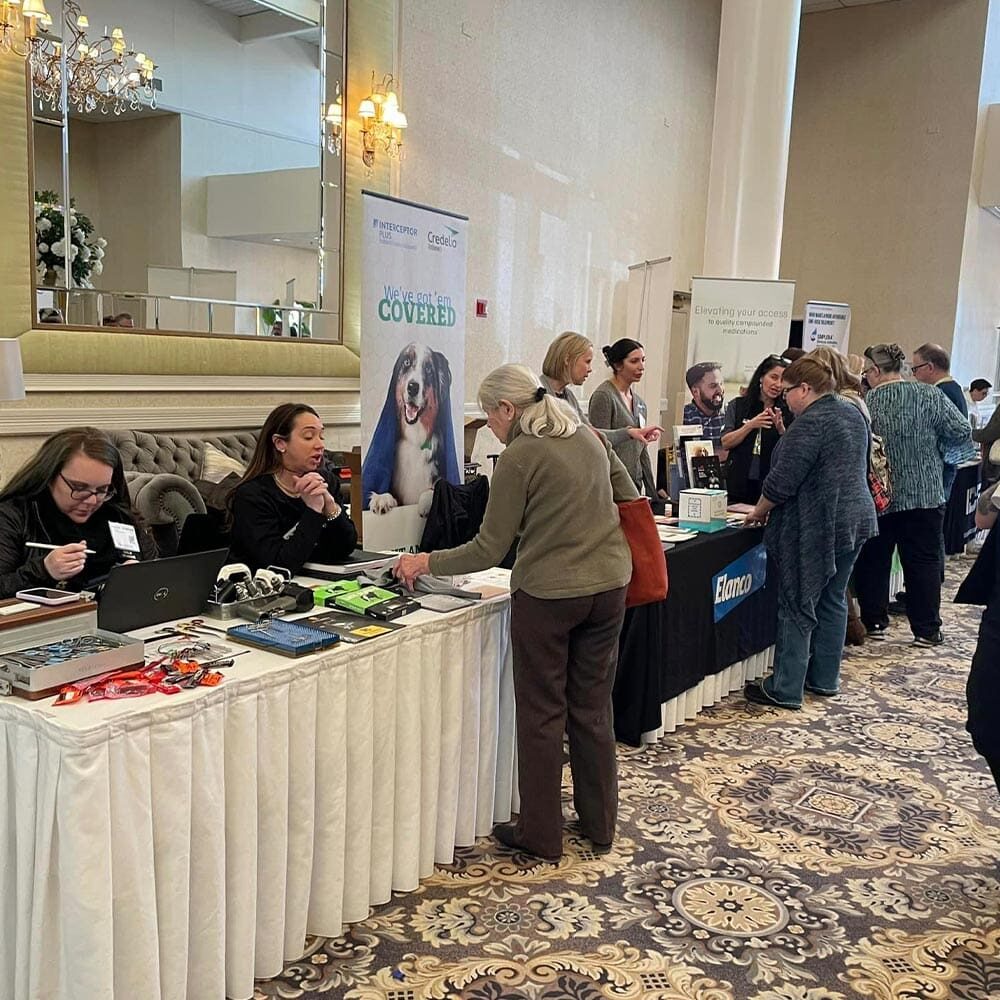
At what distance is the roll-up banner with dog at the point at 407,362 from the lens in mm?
2941

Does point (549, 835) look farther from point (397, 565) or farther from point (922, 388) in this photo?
point (922, 388)

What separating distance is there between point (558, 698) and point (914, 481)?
11.0ft

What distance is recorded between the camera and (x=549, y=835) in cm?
279

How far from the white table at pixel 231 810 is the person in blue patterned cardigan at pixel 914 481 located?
340cm

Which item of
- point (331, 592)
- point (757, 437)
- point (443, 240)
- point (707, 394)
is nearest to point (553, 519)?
point (331, 592)

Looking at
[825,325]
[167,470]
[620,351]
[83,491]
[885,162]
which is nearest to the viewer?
[83,491]

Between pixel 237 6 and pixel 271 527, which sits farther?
pixel 237 6

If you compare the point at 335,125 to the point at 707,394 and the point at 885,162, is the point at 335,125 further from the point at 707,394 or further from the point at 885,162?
the point at 885,162

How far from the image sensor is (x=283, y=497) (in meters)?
2.91

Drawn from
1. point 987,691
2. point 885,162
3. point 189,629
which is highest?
point 885,162

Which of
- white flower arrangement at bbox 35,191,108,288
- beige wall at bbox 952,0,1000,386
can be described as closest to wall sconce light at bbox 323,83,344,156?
white flower arrangement at bbox 35,191,108,288

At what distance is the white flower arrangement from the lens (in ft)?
14.7

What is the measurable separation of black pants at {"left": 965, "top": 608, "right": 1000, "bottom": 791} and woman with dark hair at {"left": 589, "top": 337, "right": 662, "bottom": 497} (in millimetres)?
2196

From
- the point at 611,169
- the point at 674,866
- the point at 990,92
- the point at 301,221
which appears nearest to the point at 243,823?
the point at 674,866
